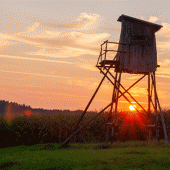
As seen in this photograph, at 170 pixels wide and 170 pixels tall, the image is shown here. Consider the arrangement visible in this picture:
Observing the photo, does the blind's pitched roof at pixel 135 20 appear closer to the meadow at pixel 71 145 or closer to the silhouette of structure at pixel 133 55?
the silhouette of structure at pixel 133 55

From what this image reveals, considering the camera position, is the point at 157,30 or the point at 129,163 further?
the point at 157,30

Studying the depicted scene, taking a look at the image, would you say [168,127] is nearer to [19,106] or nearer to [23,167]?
[23,167]

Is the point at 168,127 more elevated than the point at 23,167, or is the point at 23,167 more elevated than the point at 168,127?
the point at 168,127

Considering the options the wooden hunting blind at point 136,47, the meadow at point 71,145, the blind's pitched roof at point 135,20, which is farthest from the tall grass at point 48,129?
the blind's pitched roof at point 135,20

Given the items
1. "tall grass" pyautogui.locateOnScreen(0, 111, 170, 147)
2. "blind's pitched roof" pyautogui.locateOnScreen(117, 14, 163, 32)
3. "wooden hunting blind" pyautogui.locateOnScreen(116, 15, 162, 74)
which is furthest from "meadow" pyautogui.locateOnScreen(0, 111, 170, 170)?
"blind's pitched roof" pyautogui.locateOnScreen(117, 14, 163, 32)

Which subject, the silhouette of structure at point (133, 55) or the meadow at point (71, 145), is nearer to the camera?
the meadow at point (71, 145)

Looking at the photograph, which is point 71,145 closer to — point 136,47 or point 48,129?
point 48,129

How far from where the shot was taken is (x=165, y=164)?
13484 millimetres

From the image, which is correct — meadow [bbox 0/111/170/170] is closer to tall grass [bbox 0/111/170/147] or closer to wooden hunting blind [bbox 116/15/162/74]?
tall grass [bbox 0/111/170/147]

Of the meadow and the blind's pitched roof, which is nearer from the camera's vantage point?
the meadow

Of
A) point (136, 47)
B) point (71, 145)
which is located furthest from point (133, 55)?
point (71, 145)

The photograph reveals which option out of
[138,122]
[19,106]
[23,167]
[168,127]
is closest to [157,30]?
[138,122]

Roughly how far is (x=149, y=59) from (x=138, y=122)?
7954mm

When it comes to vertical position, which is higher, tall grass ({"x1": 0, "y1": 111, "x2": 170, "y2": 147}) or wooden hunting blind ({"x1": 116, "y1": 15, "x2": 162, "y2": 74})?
wooden hunting blind ({"x1": 116, "y1": 15, "x2": 162, "y2": 74})
